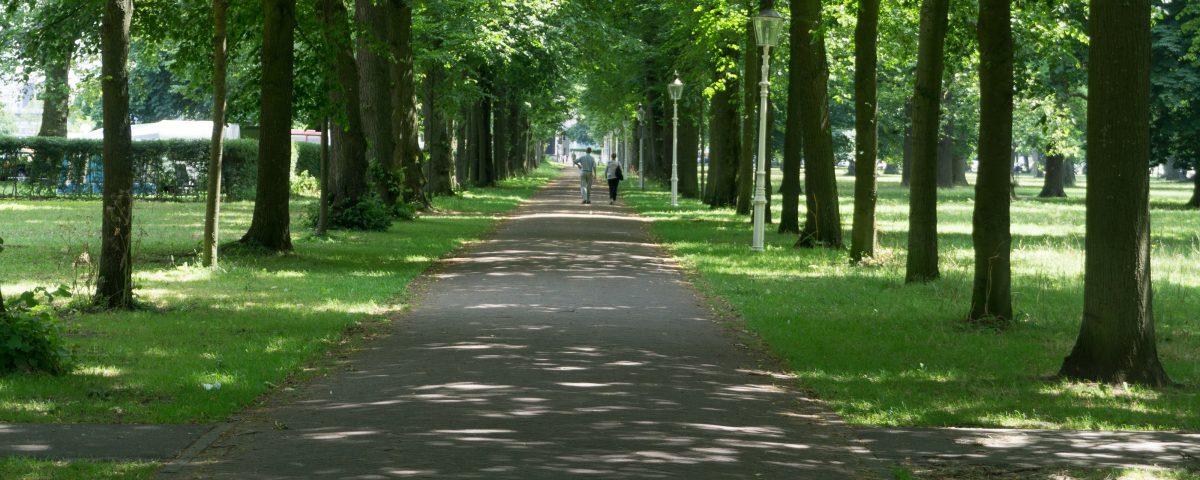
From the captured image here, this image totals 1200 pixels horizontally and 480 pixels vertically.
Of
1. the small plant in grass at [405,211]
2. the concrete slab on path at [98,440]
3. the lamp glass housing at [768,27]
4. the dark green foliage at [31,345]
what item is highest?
the lamp glass housing at [768,27]

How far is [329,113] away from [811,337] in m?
10.9

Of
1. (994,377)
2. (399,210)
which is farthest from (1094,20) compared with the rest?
(399,210)

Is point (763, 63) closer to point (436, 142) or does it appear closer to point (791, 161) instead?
point (791, 161)

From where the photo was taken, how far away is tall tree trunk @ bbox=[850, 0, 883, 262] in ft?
68.5

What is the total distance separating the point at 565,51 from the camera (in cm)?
4534

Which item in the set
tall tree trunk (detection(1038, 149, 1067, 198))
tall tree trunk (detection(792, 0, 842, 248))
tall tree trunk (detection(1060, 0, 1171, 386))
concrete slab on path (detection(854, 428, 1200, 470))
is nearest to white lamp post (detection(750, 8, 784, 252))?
tall tree trunk (detection(792, 0, 842, 248))

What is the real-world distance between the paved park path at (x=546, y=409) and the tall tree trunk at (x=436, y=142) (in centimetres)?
2833

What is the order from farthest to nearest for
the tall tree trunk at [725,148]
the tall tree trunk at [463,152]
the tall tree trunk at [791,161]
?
the tall tree trunk at [463,152] → the tall tree trunk at [725,148] → the tall tree trunk at [791,161]

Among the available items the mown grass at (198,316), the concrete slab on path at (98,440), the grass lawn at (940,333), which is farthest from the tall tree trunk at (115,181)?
the grass lawn at (940,333)

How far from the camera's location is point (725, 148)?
40.8m

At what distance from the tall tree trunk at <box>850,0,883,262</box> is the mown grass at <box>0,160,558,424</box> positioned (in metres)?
6.56

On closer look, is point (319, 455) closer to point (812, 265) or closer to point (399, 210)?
point (812, 265)

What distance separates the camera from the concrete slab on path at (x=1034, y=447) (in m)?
7.61

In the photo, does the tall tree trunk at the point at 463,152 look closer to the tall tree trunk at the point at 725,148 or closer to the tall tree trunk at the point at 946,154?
the tall tree trunk at the point at 725,148
